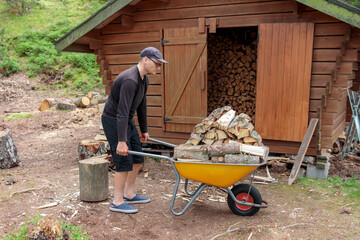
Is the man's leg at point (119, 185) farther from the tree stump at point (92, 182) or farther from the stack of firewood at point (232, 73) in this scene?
the stack of firewood at point (232, 73)

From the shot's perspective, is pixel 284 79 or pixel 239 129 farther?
pixel 284 79

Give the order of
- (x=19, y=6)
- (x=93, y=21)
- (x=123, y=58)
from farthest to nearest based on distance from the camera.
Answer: (x=19, y=6)
(x=123, y=58)
(x=93, y=21)

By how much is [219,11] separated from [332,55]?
6.54 feet

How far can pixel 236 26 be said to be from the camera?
5.55m

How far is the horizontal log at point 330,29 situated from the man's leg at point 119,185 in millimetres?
3657

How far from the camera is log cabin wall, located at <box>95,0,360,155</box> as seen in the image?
16.4 ft

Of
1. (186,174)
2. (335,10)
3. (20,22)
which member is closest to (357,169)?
(335,10)

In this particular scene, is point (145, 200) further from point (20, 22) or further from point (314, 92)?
point (20, 22)

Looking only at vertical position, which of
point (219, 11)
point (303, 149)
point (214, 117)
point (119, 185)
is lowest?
point (119, 185)

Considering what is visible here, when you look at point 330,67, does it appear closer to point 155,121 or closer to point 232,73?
point 232,73

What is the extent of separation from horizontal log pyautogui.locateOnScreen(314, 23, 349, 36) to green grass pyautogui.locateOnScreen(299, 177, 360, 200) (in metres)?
2.30

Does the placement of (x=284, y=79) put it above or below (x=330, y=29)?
below

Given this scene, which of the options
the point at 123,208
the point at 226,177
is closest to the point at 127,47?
the point at 123,208

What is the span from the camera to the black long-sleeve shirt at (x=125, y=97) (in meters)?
3.55
